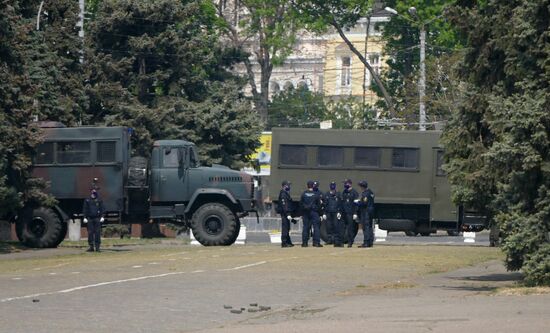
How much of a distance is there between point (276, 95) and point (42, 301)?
90.8 m

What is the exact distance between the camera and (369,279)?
24.3 meters

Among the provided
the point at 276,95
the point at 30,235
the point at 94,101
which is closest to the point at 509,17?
the point at 30,235

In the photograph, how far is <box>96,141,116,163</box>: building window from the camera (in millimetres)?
39156

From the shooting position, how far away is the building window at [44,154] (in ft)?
129

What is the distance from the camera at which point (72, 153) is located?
129 ft

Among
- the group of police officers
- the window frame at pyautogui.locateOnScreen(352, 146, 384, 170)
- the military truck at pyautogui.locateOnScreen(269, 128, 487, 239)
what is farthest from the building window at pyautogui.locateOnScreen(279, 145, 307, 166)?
the group of police officers

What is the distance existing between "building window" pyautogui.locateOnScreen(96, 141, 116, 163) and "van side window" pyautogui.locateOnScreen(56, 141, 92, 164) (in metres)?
0.28

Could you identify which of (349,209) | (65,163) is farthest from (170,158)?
(349,209)

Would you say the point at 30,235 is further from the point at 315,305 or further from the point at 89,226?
the point at 315,305

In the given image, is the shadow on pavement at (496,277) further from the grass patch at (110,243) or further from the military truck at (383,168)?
the military truck at (383,168)

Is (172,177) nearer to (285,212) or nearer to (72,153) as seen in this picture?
(72,153)

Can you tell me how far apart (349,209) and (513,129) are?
19.0m

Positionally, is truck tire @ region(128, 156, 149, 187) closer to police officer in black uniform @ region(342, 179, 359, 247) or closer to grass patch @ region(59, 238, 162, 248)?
grass patch @ region(59, 238, 162, 248)

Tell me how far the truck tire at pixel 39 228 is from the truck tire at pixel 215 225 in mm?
3707
